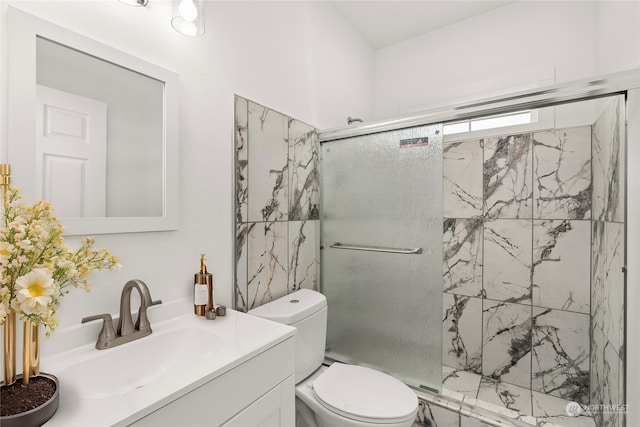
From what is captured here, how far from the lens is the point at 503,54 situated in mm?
2164

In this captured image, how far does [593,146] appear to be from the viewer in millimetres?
1812

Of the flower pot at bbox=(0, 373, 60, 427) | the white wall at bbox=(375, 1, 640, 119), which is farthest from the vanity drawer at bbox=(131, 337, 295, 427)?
the white wall at bbox=(375, 1, 640, 119)

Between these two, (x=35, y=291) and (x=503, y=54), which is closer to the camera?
(x=35, y=291)

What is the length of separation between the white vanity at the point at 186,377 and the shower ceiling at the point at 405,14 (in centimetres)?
224

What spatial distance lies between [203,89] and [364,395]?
1.50 meters

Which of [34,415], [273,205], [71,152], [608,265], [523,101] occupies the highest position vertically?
[523,101]

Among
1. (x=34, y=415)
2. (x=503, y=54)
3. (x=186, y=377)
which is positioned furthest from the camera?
(x=503, y=54)

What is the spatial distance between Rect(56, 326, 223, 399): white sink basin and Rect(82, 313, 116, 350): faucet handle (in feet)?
0.07

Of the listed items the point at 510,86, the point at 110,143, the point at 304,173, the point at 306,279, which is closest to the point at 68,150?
→ the point at 110,143

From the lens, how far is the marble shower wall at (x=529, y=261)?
6.07 ft

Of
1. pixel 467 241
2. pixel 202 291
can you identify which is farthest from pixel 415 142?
pixel 202 291

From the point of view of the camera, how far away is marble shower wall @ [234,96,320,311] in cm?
144

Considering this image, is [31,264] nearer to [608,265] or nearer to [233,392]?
[233,392]

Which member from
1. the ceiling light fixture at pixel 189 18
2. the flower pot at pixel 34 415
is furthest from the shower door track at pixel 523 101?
the flower pot at pixel 34 415
